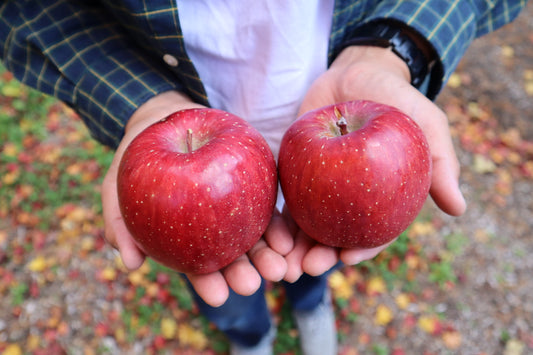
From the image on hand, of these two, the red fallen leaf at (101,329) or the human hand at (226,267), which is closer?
the human hand at (226,267)

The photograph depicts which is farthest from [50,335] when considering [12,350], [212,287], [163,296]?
[212,287]

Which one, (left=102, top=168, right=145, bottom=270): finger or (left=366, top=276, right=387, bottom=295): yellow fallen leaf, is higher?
(left=102, top=168, right=145, bottom=270): finger

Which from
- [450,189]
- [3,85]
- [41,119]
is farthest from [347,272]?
[3,85]

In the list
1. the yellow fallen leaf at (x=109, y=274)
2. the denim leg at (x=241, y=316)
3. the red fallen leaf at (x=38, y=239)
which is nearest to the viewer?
the denim leg at (x=241, y=316)

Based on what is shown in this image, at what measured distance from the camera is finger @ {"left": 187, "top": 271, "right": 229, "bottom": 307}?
1502 millimetres

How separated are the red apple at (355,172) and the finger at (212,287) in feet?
1.18

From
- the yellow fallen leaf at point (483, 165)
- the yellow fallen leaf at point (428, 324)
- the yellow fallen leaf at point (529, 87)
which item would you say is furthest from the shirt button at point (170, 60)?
the yellow fallen leaf at point (529, 87)

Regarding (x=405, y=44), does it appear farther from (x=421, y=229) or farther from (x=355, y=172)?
(x=421, y=229)

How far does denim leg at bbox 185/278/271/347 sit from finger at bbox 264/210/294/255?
47 centimetres

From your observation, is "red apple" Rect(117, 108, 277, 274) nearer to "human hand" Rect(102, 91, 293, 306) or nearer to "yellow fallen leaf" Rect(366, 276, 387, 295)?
"human hand" Rect(102, 91, 293, 306)

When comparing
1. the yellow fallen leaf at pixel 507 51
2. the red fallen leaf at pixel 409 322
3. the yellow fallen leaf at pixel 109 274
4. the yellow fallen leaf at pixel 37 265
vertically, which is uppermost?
the yellow fallen leaf at pixel 507 51

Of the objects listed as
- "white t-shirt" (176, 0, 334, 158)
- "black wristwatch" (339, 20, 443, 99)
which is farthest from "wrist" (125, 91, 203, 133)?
"black wristwatch" (339, 20, 443, 99)

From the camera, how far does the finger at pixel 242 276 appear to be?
1493 mm

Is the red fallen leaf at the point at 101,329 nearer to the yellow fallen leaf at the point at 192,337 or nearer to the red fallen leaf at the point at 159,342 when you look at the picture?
the red fallen leaf at the point at 159,342
